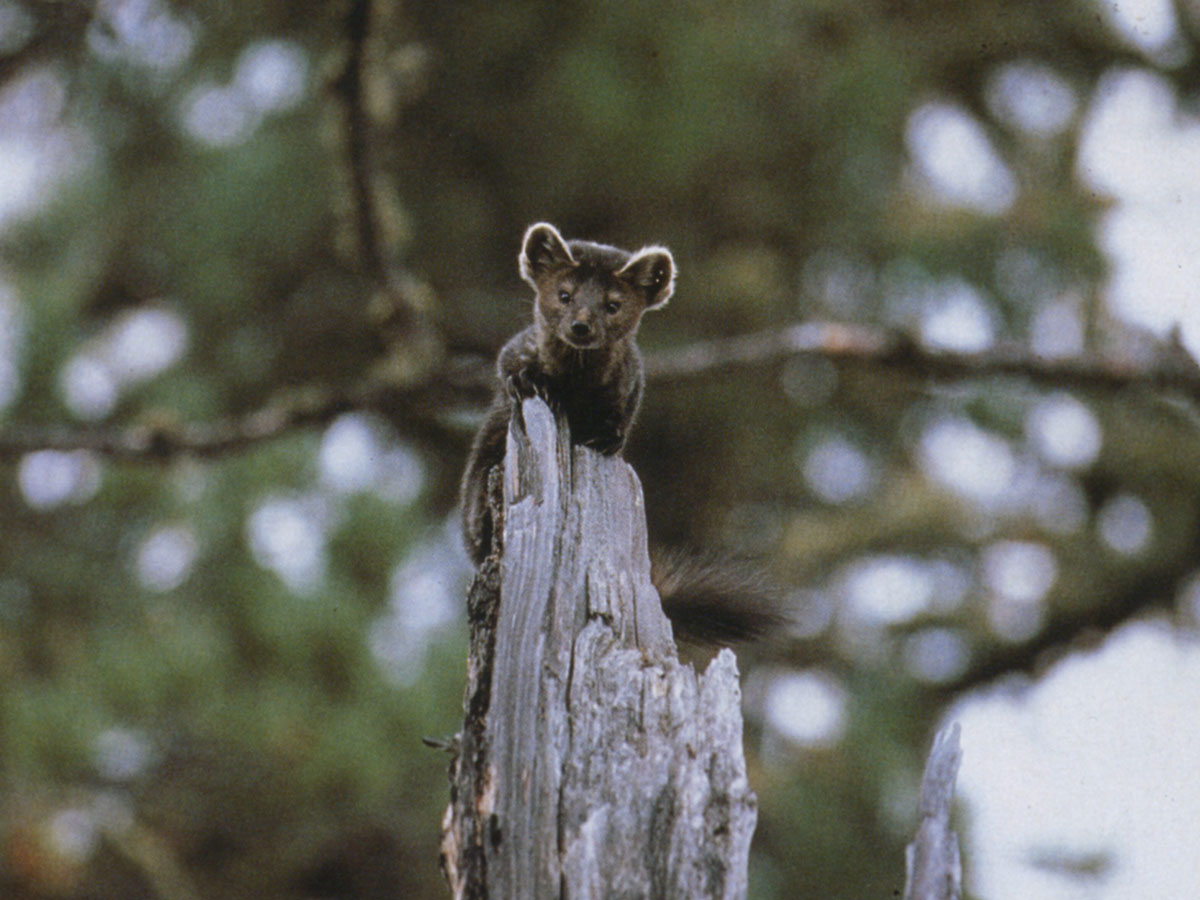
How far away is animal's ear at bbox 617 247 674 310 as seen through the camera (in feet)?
14.7

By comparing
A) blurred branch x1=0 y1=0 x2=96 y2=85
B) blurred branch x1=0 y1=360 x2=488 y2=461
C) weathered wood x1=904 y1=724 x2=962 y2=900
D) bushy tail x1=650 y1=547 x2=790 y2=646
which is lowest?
weathered wood x1=904 y1=724 x2=962 y2=900

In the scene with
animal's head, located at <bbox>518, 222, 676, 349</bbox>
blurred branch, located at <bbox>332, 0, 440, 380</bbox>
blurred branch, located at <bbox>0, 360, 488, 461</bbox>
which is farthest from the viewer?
blurred branch, located at <bbox>0, 360, 488, 461</bbox>

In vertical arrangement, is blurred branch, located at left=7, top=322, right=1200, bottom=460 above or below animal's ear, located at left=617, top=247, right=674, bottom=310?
above

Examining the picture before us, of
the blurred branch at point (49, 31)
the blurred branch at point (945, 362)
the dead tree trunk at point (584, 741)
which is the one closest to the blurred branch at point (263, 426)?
the blurred branch at point (945, 362)

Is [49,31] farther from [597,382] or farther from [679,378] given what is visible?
[679,378]

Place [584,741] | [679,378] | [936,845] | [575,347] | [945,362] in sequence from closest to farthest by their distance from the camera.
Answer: [936,845] → [584,741] → [575,347] → [945,362] → [679,378]

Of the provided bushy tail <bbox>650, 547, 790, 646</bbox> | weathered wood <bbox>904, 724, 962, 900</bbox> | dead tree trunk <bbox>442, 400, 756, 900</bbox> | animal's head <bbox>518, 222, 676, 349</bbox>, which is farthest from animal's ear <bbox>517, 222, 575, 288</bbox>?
weathered wood <bbox>904, 724, 962, 900</bbox>

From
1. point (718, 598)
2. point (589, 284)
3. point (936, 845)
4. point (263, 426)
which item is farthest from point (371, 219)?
point (936, 845)

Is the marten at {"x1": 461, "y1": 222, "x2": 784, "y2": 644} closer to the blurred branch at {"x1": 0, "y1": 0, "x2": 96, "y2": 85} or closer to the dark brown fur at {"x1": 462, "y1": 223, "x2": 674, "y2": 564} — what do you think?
the dark brown fur at {"x1": 462, "y1": 223, "x2": 674, "y2": 564}

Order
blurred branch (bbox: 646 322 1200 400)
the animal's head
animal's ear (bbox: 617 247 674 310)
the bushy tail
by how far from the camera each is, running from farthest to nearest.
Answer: blurred branch (bbox: 646 322 1200 400), animal's ear (bbox: 617 247 674 310), the animal's head, the bushy tail

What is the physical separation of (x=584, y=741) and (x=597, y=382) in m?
1.84

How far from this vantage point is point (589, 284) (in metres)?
4.44

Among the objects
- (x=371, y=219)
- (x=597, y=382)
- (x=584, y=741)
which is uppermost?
(x=371, y=219)

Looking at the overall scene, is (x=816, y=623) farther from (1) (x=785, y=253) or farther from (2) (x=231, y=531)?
(2) (x=231, y=531)
